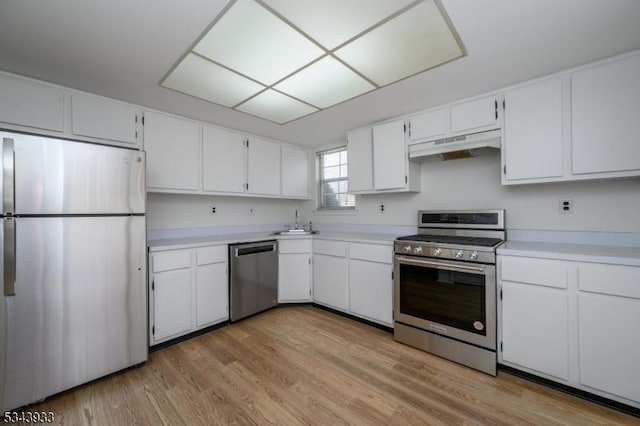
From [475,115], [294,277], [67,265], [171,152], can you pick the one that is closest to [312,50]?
[475,115]

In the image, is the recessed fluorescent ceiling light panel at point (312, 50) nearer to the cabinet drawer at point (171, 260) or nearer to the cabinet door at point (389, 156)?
the cabinet door at point (389, 156)

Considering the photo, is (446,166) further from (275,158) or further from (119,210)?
(119,210)

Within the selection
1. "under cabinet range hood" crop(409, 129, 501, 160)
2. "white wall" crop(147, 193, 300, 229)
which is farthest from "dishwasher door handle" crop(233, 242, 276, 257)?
"under cabinet range hood" crop(409, 129, 501, 160)

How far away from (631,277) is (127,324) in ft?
11.5

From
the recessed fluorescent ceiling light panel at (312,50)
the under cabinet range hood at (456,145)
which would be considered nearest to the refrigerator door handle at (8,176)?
the recessed fluorescent ceiling light panel at (312,50)

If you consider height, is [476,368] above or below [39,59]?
below

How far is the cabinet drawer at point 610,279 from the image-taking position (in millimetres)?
1584

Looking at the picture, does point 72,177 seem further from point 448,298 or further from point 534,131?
point 534,131

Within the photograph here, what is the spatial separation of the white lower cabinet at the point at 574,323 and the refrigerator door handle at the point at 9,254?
11.1ft

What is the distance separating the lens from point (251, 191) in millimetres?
3490

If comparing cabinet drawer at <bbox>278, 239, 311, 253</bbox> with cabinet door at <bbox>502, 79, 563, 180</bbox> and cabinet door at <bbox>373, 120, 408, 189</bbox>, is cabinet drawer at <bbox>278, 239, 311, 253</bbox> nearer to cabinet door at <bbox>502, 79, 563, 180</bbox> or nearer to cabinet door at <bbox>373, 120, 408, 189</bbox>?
cabinet door at <bbox>373, 120, 408, 189</bbox>

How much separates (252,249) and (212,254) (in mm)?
475

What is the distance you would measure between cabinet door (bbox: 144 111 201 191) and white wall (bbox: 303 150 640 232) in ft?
7.35

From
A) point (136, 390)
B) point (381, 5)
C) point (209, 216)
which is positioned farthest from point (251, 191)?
point (381, 5)
